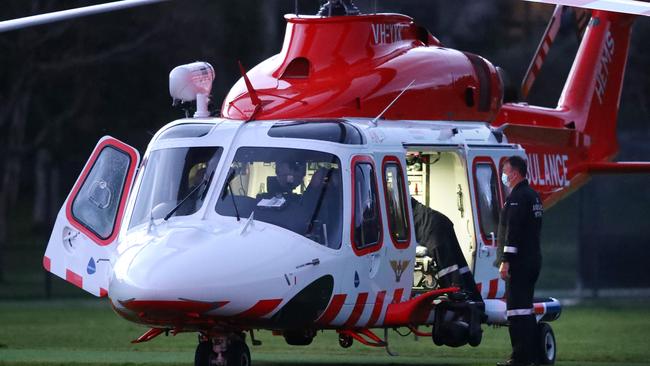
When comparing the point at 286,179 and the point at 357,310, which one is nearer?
the point at 286,179

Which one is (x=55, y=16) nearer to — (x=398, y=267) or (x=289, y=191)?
(x=289, y=191)

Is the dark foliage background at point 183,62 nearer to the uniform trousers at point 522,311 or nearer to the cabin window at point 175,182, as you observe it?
the uniform trousers at point 522,311

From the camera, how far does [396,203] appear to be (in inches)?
512

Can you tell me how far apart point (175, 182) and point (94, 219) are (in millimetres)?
936

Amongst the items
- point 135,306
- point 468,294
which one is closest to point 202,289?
point 135,306

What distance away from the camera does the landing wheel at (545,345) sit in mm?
14188

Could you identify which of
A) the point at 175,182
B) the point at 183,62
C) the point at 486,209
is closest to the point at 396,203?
the point at 486,209

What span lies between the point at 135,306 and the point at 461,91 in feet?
14.1

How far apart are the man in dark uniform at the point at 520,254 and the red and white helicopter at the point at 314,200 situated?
0.37 meters

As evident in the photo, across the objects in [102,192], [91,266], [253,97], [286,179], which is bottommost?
[91,266]

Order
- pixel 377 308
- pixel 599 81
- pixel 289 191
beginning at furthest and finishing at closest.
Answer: pixel 599 81
pixel 377 308
pixel 289 191

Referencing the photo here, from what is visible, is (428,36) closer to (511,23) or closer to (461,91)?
(461,91)

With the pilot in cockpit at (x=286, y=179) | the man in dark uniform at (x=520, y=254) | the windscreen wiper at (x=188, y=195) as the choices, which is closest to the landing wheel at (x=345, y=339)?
the man in dark uniform at (x=520, y=254)

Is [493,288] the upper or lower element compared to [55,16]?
lower
